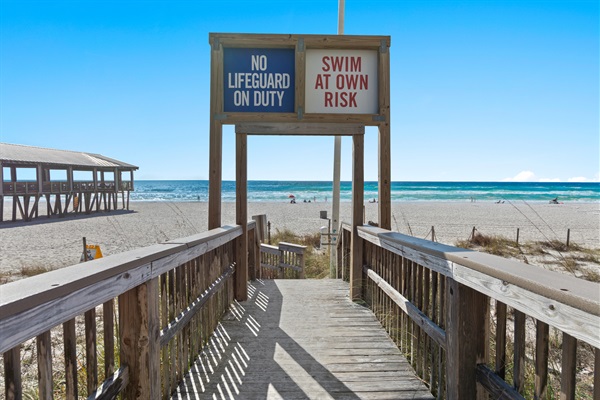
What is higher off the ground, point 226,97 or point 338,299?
point 226,97

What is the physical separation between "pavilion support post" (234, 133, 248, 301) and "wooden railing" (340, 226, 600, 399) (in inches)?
78.7

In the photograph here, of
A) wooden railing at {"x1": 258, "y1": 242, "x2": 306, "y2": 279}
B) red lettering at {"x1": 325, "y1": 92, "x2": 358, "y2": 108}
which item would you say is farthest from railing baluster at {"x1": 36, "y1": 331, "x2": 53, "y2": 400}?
wooden railing at {"x1": 258, "y1": 242, "x2": 306, "y2": 279}

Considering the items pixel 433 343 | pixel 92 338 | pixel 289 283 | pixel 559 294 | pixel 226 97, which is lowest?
pixel 289 283

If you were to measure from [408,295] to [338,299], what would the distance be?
209 cm

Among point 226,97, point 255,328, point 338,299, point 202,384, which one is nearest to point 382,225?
point 338,299

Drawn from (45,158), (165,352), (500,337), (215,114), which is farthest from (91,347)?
(45,158)

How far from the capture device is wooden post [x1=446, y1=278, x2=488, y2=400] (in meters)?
2.29

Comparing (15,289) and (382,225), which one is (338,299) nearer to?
(382,225)

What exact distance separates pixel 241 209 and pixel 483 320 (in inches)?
146

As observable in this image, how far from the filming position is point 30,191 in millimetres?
25250

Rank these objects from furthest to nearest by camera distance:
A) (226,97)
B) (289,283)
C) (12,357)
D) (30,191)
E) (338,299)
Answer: (30,191) < (289,283) < (338,299) < (226,97) < (12,357)

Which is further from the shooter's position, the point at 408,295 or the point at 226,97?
the point at 226,97

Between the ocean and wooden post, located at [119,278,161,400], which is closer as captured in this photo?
wooden post, located at [119,278,161,400]

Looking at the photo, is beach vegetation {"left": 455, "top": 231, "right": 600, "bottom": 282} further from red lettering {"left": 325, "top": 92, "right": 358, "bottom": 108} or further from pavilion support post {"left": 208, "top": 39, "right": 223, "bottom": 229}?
pavilion support post {"left": 208, "top": 39, "right": 223, "bottom": 229}
